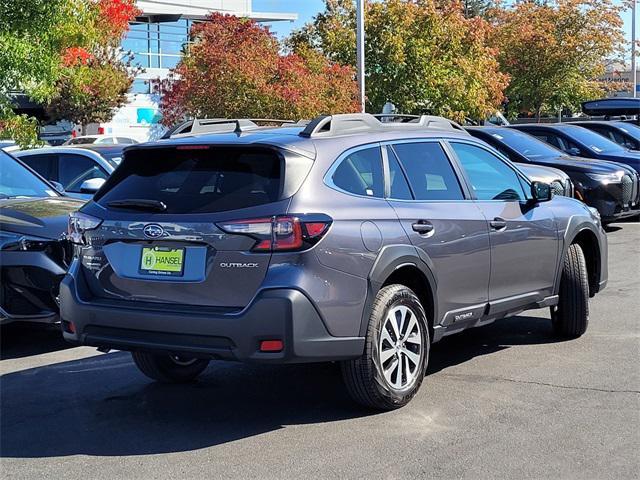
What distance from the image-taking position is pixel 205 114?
19453mm

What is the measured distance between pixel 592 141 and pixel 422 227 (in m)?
11.6

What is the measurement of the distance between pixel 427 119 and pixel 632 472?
306cm

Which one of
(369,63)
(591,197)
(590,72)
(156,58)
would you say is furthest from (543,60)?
(591,197)

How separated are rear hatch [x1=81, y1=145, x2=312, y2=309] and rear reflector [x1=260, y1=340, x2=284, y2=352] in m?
0.25

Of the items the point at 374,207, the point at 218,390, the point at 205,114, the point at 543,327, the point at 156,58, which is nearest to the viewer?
the point at 374,207

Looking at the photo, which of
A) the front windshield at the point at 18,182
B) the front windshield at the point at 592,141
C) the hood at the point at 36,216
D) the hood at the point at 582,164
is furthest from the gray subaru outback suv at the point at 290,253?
the front windshield at the point at 592,141

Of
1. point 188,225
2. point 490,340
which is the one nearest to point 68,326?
point 188,225

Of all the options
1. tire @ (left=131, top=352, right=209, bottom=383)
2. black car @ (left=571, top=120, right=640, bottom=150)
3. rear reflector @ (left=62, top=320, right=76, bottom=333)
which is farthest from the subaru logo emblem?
black car @ (left=571, top=120, right=640, bottom=150)

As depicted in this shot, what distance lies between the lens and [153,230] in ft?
16.8

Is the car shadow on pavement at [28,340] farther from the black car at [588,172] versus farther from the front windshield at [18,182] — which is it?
the black car at [588,172]

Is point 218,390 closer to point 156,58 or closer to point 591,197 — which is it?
point 591,197

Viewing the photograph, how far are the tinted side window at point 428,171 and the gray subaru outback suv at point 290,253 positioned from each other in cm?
1

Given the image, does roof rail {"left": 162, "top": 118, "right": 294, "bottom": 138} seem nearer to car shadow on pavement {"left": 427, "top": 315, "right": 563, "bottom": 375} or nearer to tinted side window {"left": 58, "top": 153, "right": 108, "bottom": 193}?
car shadow on pavement {"left": 427, "top": 315, "right": 563, "bottom": 375}

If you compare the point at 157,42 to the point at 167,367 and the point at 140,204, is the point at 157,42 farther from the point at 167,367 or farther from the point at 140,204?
the point at 140,204
